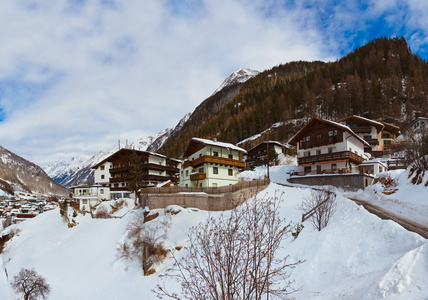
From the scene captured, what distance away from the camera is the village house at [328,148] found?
40562 millimetres

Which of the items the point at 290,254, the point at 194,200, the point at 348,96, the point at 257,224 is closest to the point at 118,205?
the point at 194,200

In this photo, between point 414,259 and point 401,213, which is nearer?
point 414,259

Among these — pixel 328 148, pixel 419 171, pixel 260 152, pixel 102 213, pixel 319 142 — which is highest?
pixel 319 142

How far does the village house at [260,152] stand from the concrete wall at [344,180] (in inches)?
1254

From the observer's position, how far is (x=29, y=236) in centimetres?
4381

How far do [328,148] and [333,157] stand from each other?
3423mm

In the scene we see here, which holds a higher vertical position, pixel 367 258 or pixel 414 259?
pixel 414 259

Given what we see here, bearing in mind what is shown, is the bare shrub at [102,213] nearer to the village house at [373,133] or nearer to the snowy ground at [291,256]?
the snowy ground at [291,256]

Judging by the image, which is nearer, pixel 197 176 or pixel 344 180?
pixel 344 180

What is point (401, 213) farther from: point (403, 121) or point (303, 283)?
point (403, 121)

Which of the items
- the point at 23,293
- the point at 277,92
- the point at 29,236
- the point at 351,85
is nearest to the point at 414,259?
the point at 23,293

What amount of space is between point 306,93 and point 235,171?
278ft

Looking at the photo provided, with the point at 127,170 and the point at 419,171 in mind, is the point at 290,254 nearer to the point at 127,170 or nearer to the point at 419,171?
the point at 419,171

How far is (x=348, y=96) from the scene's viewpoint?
9988 centimetres
